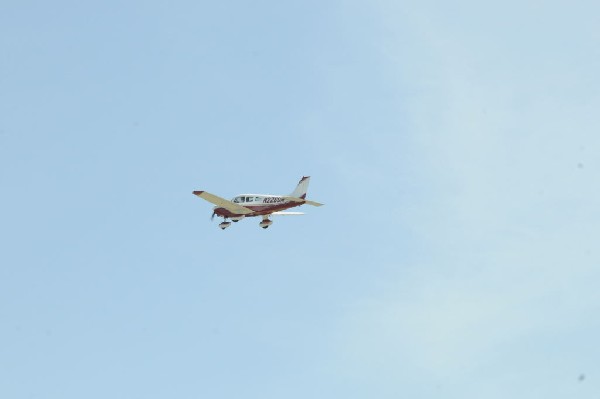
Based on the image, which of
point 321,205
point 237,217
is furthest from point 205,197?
point 321,205

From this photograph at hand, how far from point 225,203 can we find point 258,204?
4.38 metres

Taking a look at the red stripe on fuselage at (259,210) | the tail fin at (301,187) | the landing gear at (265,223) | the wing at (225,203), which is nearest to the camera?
the wing at (225,203)

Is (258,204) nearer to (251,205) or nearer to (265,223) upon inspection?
(251,205)

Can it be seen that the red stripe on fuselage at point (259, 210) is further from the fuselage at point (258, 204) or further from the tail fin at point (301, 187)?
the tail fin at point (301, 187)

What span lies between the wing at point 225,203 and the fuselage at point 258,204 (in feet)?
1.73

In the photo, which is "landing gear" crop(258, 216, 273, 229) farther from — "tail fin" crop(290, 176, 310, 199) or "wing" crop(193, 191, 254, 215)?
"tail fin" crop(290, 176, 310, 199)

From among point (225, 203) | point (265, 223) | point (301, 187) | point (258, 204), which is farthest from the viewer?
point (265, 223)

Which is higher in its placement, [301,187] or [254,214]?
[301,187]

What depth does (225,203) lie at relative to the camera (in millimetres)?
132250

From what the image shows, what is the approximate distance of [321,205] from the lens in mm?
127375

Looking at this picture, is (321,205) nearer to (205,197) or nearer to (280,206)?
(280,206)

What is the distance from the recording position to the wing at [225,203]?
129 m

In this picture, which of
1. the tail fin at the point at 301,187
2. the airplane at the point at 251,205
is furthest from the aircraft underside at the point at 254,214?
the tail fin at the point at 301,187

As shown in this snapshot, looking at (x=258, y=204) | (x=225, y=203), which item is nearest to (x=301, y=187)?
(x=258, y=204)
